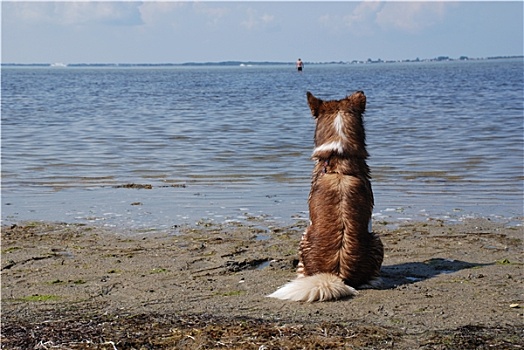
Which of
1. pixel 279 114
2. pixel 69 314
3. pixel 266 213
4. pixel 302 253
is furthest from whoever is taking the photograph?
pixel 279 114

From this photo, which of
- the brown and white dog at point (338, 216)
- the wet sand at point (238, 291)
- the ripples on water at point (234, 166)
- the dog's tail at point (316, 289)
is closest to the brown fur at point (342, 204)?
the brown and white dog at point (338, 216)

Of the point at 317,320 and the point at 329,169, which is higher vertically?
the point at 329,169

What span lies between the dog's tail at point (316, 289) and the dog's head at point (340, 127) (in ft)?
3.95

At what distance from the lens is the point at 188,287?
22.6ft

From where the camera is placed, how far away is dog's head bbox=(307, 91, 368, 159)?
6.74 metres

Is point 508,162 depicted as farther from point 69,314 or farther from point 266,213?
point 69,314

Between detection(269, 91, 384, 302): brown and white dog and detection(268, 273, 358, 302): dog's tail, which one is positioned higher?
detection(269, 91, 384, 302): brown and white dog

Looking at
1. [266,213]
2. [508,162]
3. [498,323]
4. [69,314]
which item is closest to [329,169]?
[498,323]

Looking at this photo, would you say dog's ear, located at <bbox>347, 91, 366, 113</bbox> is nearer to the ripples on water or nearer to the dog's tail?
the dog's tail

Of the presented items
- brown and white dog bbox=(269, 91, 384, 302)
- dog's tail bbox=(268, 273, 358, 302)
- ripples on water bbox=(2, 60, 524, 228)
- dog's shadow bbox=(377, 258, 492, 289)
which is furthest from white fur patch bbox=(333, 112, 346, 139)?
ripples on water bbox=(2, 60, 524, 228)

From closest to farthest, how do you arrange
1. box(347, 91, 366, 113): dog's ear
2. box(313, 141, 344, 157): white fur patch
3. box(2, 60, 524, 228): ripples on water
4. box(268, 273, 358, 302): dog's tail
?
1. box(268, 273, 358, 302): dog's tail
2. box(313, 141, 344, 157): white fur patch
3. box(347, 91, 366, 113): dog's ear
4. box(2, 60, 524, 228): ripples on water

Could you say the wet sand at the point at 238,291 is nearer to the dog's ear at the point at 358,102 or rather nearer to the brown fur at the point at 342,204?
the brown fur at the point at 342,204

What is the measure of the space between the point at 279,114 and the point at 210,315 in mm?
25069

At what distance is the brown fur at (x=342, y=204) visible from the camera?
6.50m
